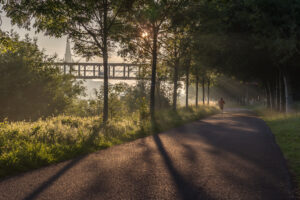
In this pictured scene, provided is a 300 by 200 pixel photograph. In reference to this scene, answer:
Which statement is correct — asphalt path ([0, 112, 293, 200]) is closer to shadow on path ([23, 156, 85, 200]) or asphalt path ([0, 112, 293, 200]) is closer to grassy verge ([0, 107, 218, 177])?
shadow on path ([23, 156, 85, 200])

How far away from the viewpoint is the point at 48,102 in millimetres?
28203

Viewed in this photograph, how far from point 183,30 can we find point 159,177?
1616 cm

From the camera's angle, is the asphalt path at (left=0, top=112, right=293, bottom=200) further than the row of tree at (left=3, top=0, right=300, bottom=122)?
No

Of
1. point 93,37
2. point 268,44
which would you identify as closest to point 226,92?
point 268,44

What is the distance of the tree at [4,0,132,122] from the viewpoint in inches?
333

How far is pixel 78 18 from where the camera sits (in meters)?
10.5

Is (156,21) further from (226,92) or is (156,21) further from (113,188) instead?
(226,92)

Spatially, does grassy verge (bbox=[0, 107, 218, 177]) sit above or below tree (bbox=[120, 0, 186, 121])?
below

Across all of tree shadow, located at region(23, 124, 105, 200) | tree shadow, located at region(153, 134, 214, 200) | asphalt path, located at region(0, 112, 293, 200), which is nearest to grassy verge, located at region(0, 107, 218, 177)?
tree shadow, located at region(23, 124, 105, 200)

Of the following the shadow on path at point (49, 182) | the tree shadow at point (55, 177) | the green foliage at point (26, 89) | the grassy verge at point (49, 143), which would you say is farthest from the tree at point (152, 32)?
the green foliage at point (26, 89)

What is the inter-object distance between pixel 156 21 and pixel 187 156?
12.1 meters

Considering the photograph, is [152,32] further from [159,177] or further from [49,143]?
[159,177]

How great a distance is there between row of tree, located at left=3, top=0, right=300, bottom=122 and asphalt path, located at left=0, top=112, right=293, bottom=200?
19.0 ft

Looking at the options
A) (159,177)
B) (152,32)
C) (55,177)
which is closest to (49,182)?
(55,177)
